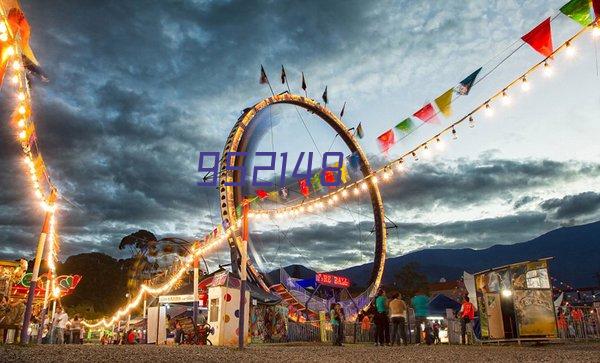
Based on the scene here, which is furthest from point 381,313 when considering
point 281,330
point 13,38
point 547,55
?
point 13,38

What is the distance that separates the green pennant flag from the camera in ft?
30.7

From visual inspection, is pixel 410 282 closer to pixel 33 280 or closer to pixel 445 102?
pixel 445 102

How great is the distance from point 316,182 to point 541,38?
37.8ft

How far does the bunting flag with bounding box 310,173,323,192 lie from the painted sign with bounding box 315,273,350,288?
11.7 m

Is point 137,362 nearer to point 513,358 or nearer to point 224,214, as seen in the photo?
point 513,358

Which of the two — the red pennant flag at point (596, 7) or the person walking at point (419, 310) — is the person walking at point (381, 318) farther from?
the red pennant flag at point (596, 7)

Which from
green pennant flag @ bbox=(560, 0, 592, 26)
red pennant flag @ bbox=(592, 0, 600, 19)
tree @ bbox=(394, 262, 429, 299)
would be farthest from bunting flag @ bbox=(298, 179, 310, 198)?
tree @ bbox=(394, 262, 429, 299)

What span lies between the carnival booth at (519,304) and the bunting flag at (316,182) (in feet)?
26.6

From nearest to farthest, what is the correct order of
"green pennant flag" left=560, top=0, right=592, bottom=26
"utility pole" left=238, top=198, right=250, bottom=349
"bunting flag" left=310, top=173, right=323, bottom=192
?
"green pennant flag" left=560, top=0, right=592, bottom=26
"utility pole" left=238, top=198, right=250, bottom=349
"bunting flag" left=310, top=173, right=323, bottom=192

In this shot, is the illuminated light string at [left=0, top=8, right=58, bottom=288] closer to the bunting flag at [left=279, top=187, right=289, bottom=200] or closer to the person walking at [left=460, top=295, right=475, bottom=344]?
the bunting flag at [left=279, top=187, right=289, bottom=200]

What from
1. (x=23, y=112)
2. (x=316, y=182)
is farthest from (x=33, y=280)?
(x=316, y=182)

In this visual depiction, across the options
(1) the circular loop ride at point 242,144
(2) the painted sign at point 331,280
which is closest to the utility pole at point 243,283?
(1) the circular loop ride at point 242,144

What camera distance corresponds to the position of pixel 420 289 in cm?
6512

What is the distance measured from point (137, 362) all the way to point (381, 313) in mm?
9688
